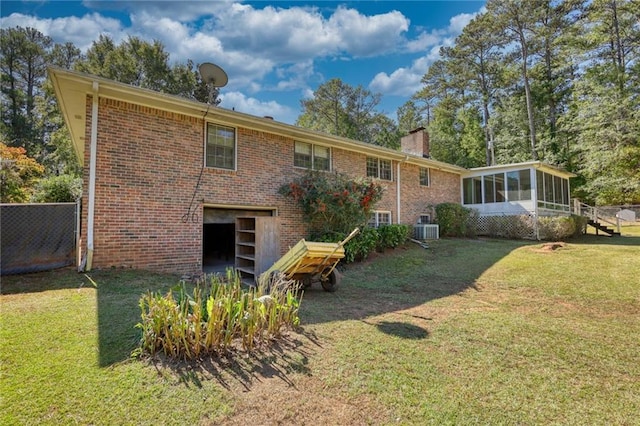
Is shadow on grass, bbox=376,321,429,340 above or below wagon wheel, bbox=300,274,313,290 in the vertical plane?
below

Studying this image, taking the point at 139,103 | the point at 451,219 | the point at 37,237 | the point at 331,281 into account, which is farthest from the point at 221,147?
the point at 451,219

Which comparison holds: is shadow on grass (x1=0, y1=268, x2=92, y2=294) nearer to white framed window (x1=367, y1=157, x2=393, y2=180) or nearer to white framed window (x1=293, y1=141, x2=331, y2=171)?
white framed window (x1=293, y1=141, x2=331, y2=171)

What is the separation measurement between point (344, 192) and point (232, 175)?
3181 millimetres

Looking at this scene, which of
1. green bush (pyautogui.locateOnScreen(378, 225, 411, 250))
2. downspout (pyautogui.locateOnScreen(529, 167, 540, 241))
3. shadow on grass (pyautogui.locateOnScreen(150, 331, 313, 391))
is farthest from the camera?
downspout (pyautogui.locateOnScreen(529, 167, 540, 241))

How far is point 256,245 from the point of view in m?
7.00

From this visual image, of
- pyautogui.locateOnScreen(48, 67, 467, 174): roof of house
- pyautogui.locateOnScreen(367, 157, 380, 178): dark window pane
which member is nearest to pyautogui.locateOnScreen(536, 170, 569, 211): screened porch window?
pyautogui.locateOnScreen(367, 157, 380, 178): dark window pane

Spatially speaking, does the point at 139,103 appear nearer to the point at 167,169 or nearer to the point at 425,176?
the point at 167,169

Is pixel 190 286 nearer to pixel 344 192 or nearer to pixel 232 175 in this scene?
pixel 232 175

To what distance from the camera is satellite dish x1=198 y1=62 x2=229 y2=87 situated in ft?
27.8

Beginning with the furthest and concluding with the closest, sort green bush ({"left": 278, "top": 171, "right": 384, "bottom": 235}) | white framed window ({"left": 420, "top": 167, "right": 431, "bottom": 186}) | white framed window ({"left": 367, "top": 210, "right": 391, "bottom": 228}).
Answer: white framed window ({"left": 420, "top": 167, "right": 431, "bottom": 186}) → white framed window ({"left": 367, "top": 210, "right": 391, "bottom": 228}) → green bush ({"left": 278, "top": 171, "right": 384, "bottom": 235})

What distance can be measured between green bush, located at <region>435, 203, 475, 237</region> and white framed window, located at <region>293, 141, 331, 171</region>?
21.6 ft

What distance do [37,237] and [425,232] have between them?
12.4 meters

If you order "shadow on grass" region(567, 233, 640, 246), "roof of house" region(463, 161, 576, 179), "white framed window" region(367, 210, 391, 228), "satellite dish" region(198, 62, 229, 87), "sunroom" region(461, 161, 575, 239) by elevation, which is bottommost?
"shadow on grass" region(567, 233, 640, 246)

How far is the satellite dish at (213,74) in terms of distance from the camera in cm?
847
